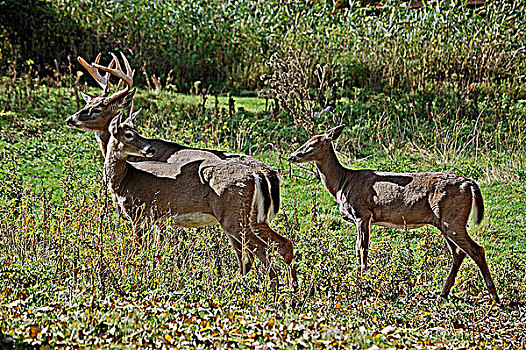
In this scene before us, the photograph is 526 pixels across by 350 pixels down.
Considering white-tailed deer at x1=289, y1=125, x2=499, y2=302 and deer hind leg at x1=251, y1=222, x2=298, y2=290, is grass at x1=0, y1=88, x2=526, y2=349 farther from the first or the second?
white-tailed deer at x1=289, y1=125, x2=499, y2=302

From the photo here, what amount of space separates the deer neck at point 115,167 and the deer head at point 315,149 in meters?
1.92

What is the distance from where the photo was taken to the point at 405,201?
6.56 m

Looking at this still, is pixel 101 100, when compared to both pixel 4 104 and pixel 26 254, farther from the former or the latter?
pixel 4 104

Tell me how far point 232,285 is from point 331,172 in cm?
210

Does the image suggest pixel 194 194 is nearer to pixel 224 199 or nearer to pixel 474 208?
pixel 224 199

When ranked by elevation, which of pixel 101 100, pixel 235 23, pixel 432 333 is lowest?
pixel 432 333

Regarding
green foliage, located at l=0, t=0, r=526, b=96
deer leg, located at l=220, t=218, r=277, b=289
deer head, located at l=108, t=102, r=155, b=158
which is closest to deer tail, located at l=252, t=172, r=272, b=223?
deer leg, located at l=220, t=218, r=277, b=289

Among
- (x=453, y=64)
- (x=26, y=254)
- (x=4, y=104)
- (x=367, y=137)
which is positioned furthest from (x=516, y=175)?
(x=4, y=104)

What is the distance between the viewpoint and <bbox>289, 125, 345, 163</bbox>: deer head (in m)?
7.16

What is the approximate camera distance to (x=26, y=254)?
6.37 metres

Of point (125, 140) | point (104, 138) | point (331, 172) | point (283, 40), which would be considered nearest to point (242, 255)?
point (331, 172)

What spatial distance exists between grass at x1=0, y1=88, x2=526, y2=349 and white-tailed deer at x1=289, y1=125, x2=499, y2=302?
0.29 m

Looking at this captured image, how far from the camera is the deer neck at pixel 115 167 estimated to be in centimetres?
630

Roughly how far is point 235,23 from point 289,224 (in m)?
9.29
